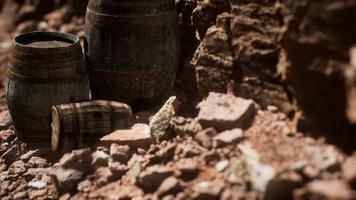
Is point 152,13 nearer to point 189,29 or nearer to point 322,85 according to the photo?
point 189,29

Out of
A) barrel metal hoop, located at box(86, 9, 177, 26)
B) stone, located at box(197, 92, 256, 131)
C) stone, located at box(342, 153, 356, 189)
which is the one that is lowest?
stone, located at box(197, 92, 256, 131)

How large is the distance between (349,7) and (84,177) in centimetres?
223

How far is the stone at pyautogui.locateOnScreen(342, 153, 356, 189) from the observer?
2850 millimetres

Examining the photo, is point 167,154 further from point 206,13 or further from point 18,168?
point 18,168

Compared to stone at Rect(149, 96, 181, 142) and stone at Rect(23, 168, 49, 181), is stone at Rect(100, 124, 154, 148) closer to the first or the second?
stone at Rect(149, 96, 181, 142)

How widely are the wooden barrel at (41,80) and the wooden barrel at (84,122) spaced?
0.27 metres

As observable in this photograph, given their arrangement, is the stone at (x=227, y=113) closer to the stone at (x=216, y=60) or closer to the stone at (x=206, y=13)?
the stone at (x=216, y=60)

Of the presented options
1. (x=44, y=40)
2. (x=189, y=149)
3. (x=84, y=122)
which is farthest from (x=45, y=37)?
(x=189, y=149)

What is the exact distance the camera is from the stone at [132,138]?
4266 mm

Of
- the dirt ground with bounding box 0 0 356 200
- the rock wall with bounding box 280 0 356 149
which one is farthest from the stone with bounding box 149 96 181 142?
the rock wall with bounding box 280 0 356 149

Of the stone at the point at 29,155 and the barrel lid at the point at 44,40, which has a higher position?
the barrel lid at the point at 44,40

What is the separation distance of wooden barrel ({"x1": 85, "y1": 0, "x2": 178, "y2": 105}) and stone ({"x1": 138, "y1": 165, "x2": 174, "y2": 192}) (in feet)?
4.90

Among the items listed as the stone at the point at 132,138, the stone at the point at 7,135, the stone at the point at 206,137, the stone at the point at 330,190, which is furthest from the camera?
the stone at the point at 7,135

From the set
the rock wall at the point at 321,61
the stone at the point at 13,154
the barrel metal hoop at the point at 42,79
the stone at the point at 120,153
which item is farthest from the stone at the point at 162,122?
the stone at the point at 13,154
